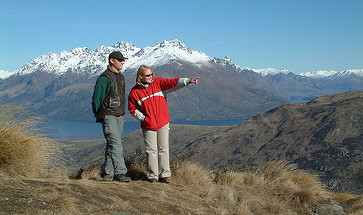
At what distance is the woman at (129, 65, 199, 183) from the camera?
237 inches

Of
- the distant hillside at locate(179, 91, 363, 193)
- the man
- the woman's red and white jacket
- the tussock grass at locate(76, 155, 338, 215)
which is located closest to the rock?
the tussock grass at locate(76, 155, 338, 215)

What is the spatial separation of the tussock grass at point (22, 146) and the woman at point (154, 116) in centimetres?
179

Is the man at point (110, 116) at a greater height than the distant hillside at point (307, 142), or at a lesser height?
greater

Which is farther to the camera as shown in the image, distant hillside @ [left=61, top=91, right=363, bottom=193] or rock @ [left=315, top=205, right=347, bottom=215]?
distant hillside @ [left=61, top=91, right=363, bottom=193]

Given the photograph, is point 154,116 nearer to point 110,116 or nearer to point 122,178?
point 110,116

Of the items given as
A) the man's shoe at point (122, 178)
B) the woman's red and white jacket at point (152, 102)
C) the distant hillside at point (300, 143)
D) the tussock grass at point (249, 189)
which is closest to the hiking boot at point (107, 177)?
the man's shoe at point (122, 178)

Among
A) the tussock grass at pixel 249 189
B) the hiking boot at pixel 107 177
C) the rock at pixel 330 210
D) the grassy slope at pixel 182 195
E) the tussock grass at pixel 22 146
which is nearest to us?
the grassy slope at pixel 182 195

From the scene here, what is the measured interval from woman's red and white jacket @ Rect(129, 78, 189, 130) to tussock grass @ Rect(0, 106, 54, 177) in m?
1.79

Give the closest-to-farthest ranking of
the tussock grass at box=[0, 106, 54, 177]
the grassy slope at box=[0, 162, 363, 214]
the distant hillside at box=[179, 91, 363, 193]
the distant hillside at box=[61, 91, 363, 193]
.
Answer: the grassy slope at box=[0, 162, 363, 214] < the tussock grass at box=[0, 106, 54, 177] < the distant hillside at box=[179, 91, 363, 193] < the distant hillside at box=[61, 91, 363, 193]

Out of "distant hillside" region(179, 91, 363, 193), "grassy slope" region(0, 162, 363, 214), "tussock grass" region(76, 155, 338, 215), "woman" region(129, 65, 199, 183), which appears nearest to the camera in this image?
"grassy slope" region(0, 162, 363, 214)

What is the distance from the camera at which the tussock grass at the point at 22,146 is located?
17.6ft

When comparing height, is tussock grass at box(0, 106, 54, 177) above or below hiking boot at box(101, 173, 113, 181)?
above

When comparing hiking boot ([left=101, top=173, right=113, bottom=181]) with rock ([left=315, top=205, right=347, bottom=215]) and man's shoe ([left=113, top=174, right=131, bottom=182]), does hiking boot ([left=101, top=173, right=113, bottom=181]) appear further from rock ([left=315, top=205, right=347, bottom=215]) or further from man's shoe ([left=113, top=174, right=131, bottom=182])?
rock ([left=315, top=205, right=347, bottom=215])

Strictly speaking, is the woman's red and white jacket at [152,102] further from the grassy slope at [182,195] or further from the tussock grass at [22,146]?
the tussock grass at [22,146]
